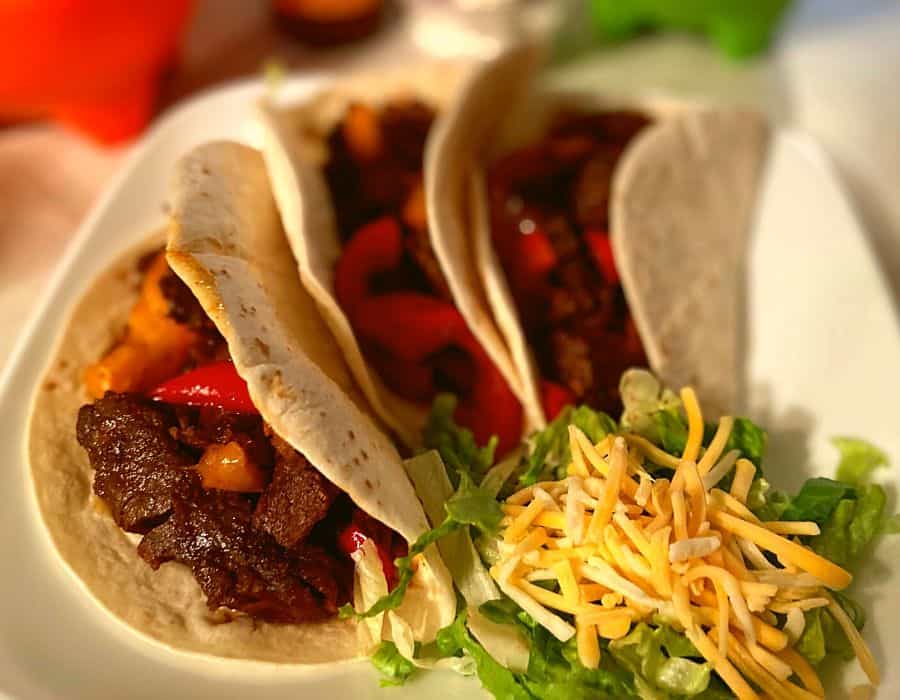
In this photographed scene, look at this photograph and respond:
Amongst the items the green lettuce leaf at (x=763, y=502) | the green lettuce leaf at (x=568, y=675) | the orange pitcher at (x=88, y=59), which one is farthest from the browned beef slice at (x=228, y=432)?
the orange pitcher at (x=88, y=59)

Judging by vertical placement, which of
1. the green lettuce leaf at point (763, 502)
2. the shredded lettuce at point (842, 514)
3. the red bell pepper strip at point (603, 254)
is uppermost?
the red bell pepper strip at point (603, 254)

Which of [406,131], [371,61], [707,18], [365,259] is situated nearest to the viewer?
[365,259]

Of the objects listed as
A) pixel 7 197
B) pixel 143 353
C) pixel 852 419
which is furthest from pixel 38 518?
pixel 852 419

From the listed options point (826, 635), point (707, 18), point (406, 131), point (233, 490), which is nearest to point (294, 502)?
point (233, 490)

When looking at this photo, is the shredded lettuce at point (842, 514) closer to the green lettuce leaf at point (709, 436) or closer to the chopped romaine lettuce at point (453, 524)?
the green lettuce leaf at point (709, 436)

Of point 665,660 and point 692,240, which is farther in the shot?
point 692,240

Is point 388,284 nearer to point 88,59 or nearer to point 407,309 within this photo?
point 407,309
